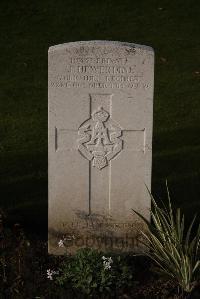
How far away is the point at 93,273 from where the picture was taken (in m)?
4.79

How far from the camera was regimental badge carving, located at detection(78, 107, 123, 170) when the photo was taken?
509cm

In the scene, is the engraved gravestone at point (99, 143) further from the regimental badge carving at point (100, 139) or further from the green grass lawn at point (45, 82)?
the green grass lawn at point (45, 82)

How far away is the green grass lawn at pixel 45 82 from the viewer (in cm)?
707

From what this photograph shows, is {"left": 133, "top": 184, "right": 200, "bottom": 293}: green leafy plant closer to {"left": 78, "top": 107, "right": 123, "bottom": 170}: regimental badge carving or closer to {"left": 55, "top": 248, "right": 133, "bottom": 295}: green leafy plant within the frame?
{"left": 55, "top": 248, "right": 133, "bottom": 295}: green leafy plant

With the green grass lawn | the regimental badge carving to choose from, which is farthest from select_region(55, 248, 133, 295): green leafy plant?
the green grass lawn

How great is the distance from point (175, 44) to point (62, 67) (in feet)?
25.2

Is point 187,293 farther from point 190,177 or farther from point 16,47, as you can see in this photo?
point 16,47

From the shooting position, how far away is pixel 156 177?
729 centimetres

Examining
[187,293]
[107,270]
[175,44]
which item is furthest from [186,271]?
[175,44]

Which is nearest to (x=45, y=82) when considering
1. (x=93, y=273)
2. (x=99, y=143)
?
(x=99, y=143)

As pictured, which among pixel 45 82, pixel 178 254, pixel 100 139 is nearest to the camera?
pixel 178 254

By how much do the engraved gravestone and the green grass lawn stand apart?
3.05 ft

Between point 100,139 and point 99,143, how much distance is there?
0.04 metres

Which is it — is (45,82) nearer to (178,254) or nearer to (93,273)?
(93,273)
